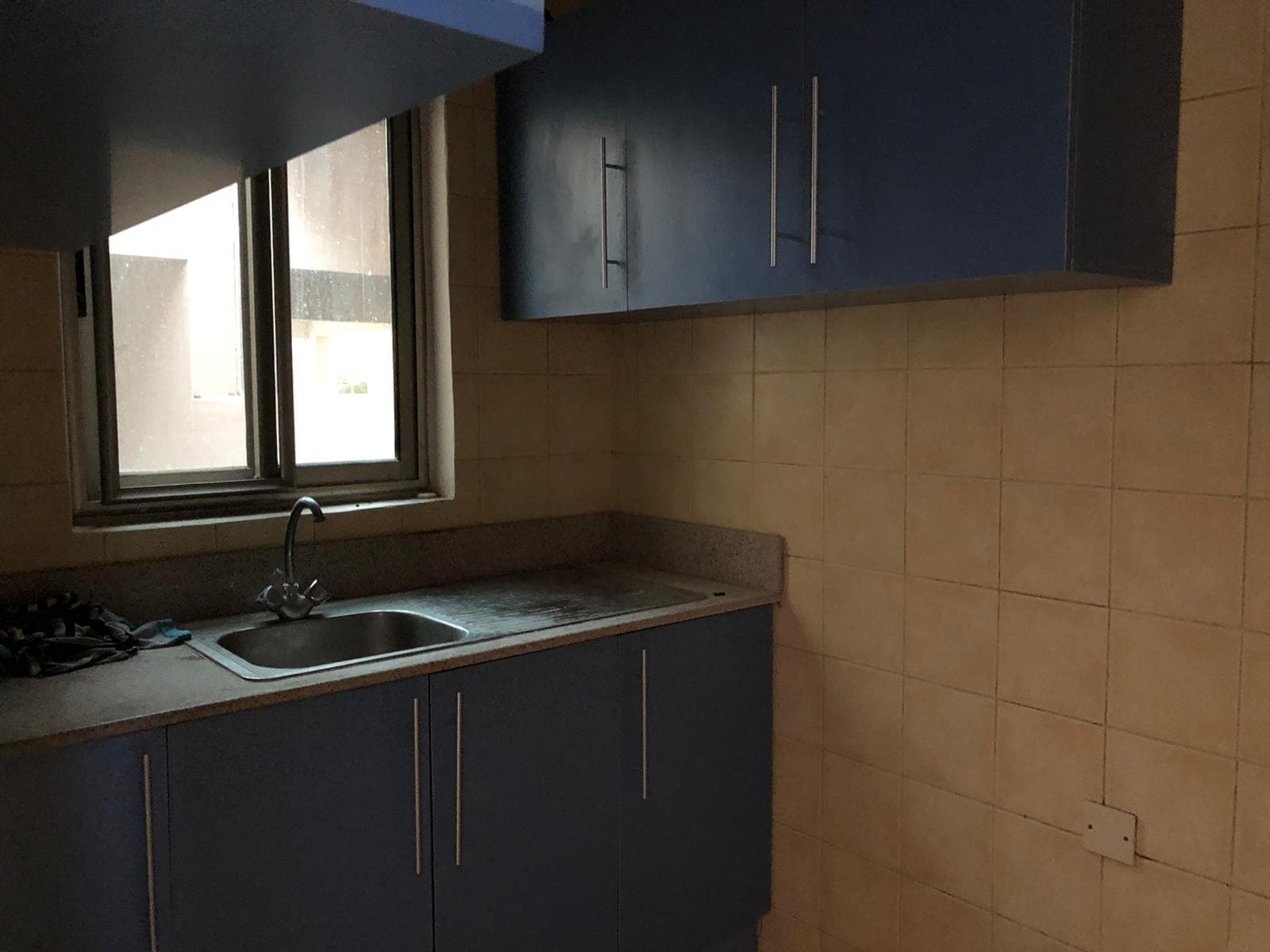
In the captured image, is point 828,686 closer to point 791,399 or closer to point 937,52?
point 791,399

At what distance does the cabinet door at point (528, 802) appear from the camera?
71.7 inches

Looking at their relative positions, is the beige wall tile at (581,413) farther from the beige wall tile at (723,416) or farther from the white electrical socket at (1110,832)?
the white electrical socket at (1110,832)

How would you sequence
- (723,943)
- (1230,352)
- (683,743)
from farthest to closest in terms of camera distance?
(723,943) < (683,743) < (1230,352)

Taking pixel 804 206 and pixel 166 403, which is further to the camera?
pixel 166 403

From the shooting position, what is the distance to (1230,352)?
156 centimetres

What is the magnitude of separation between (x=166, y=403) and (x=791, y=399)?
139 cm

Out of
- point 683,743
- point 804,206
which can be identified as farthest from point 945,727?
point 804,206

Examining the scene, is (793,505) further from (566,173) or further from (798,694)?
(566,173)

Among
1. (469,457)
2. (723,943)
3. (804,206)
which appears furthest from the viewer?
(469,457)

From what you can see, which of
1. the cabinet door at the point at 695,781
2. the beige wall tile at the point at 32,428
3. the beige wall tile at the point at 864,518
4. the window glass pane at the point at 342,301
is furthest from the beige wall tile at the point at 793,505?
the beige wall tile at the point at 32,428

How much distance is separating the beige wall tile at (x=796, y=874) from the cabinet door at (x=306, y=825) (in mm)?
904

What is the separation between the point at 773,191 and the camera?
1837mm

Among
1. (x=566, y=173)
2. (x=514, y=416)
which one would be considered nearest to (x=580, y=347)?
(x=514, y=416)

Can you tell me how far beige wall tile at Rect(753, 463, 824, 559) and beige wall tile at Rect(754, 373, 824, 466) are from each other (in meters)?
0.03
